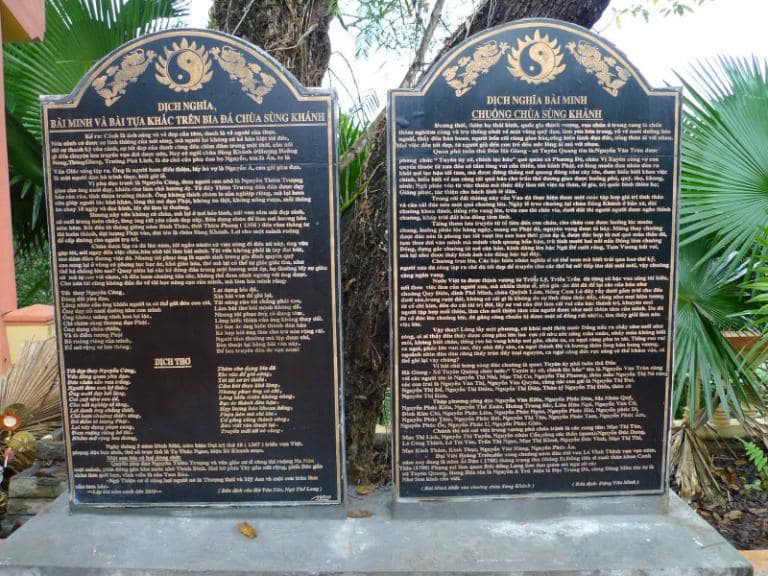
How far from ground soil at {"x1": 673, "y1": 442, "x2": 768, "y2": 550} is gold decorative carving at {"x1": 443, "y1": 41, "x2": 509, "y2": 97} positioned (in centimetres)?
383

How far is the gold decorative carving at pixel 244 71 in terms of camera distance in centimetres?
329

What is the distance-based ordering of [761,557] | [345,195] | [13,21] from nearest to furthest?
[761,557]
[345,195]
[13,21]

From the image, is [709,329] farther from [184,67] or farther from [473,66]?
[184,67]

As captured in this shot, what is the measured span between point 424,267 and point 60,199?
1.98m

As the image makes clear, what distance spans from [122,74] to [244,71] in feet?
2.13

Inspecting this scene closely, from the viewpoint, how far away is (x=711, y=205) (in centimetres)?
423

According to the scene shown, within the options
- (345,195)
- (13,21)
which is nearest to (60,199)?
(345,195)

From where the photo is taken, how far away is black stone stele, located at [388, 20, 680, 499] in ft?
10.8

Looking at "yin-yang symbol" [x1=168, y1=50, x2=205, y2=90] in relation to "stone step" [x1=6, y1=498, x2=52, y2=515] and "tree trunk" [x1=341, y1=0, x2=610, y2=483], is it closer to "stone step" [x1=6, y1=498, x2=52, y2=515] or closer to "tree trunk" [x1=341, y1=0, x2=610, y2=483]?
"tree trunk" [x1=341, y1=0, x2=610, y2=483]

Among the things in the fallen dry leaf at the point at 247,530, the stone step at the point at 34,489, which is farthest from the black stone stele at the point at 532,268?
the stone step at the point at 34,489

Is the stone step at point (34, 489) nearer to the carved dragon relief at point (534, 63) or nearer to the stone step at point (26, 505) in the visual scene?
the stone step at point (26, 505)

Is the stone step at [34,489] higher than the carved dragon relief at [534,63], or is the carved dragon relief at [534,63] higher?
the carved dragon relief at [534,63]

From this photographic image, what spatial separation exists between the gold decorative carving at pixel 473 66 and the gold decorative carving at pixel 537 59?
8 centimetres

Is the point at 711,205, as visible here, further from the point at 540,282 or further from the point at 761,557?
the point at 761,557
